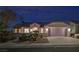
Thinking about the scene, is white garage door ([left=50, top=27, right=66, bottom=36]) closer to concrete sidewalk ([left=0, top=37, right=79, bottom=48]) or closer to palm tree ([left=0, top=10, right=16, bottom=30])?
concrete sidewalk ([left=0, top=37, right=79, bottom=48])

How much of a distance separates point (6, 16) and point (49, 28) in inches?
30.9

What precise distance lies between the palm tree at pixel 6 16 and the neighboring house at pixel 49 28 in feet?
0.57

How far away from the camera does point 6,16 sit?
3.89 meters

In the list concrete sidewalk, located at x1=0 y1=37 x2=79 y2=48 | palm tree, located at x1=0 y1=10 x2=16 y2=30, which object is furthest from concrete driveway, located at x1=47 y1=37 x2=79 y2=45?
palm tree, located at x1=0 y1=10 x2=16 y2=30

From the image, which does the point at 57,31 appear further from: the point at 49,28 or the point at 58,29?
the point at 49,28

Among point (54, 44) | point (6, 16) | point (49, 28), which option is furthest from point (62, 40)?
point (6, 16)

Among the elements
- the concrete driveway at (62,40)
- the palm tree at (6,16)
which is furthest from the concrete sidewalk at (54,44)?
the palm tree at (6,16)

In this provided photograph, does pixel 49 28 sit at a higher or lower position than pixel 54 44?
higher

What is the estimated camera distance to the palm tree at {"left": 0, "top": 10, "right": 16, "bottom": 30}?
3.88m

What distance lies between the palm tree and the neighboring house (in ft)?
0.57
